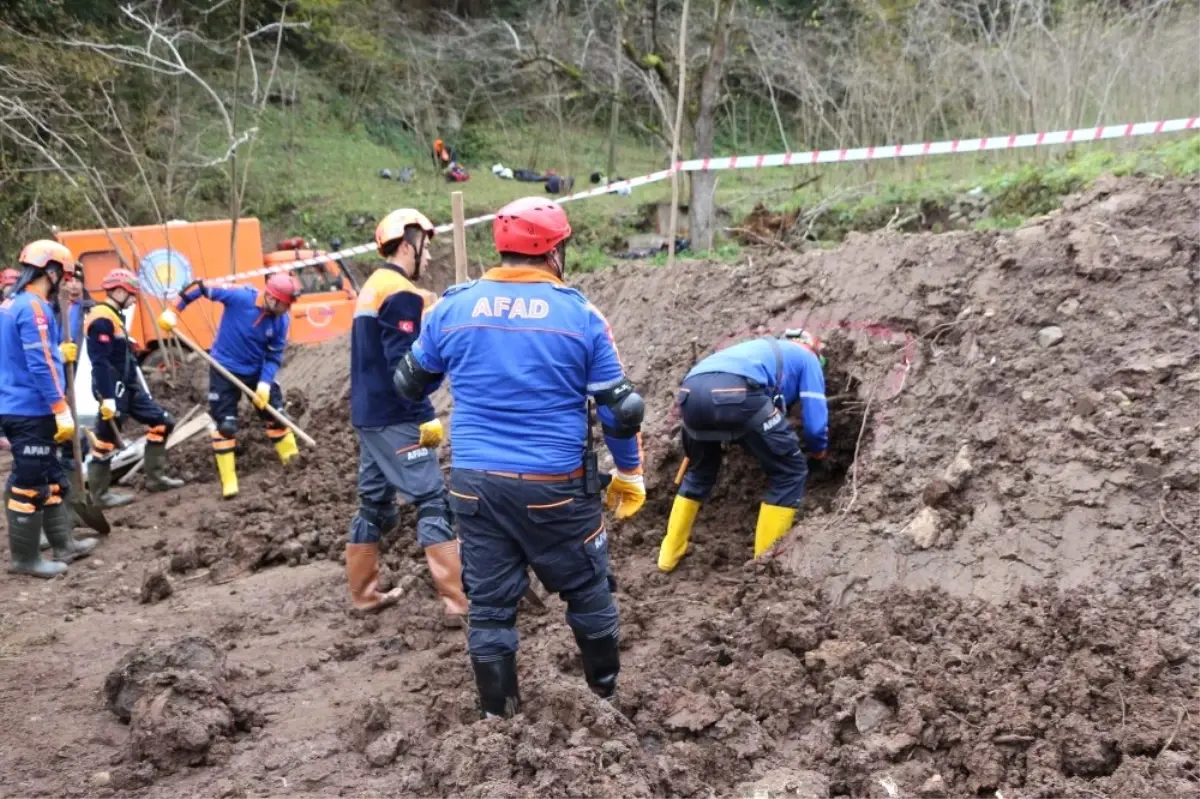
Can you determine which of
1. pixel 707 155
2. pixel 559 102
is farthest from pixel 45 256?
pixel 559 102

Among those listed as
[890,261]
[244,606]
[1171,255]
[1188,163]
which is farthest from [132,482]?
[1188,163]

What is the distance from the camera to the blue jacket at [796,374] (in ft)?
16.9

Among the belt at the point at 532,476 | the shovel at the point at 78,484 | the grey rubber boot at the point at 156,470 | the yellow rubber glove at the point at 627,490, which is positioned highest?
the belt at the point at 532,476

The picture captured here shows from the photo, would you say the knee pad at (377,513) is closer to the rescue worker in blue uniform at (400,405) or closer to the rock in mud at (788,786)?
the rescue worker in blue uniform at (400,405)

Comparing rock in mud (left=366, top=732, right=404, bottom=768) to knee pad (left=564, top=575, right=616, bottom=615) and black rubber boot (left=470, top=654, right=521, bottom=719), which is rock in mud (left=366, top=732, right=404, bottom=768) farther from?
knee pad (left=564, top=575, right=616, bottom=615)

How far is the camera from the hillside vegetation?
447 inches

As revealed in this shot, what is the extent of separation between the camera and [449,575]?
191 inches

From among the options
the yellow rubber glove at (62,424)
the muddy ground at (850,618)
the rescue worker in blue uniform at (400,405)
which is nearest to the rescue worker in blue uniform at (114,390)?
the yellow rubber glove at (62,424)

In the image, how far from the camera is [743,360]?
5.11m

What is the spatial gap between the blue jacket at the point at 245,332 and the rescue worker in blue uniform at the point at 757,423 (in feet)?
14.2

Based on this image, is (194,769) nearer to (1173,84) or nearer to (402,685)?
(402,685)

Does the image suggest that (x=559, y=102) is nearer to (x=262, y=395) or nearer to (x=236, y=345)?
(x=236, y=345)

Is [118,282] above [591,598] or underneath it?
above

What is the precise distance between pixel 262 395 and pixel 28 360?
210cm
